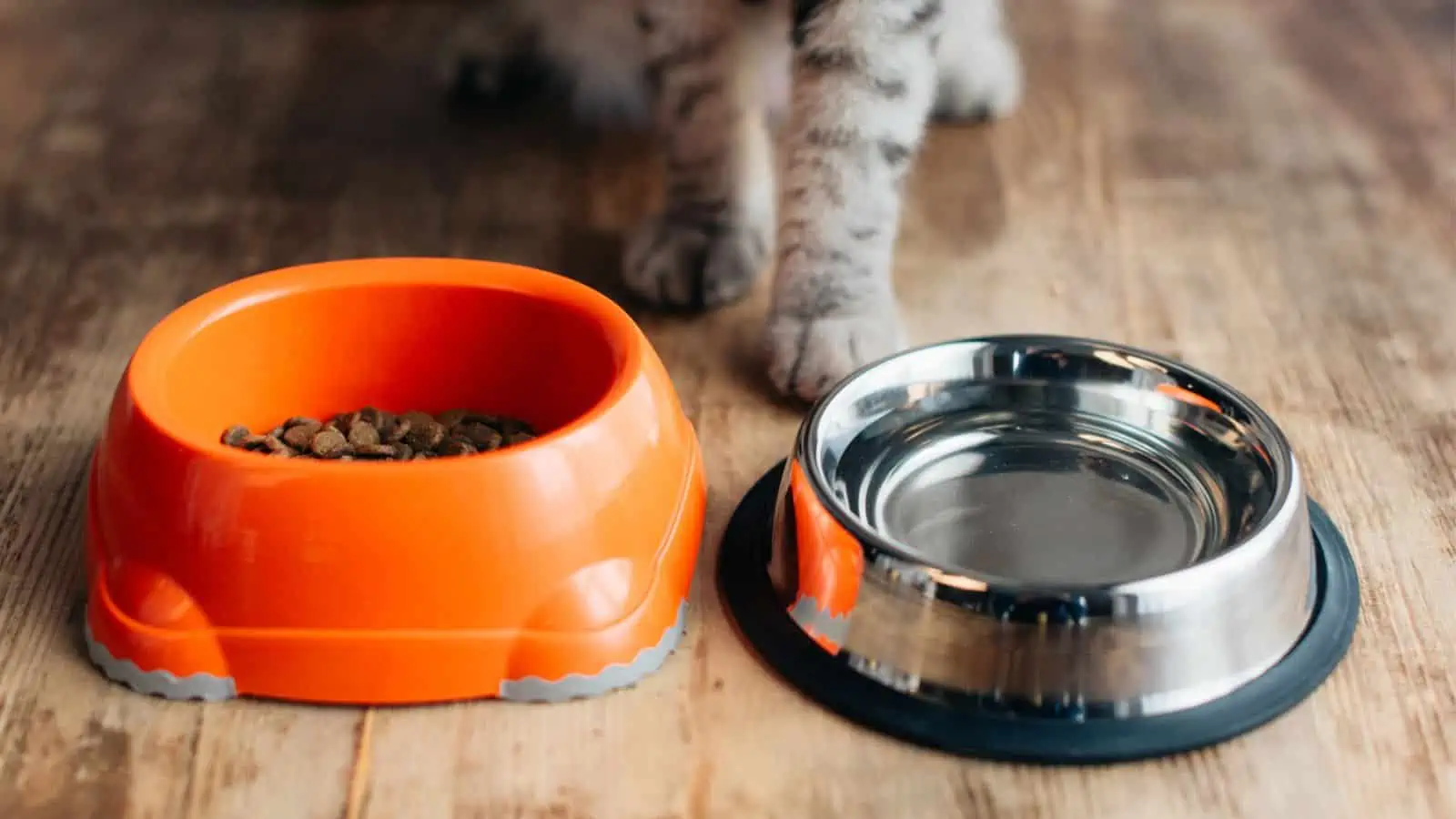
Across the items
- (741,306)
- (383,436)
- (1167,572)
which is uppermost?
(1167,572)

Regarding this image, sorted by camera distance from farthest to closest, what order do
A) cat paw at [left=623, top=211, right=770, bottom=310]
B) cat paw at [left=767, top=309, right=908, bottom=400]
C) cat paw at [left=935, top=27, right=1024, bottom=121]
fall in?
1. cat paw at [left=935, top=27, right=1024, bottom=121]
2. cat paw at [left=623, top=211, right=770, bottom=310]
3. cat paw at [left=767, top=309, right=908, bottom=400]

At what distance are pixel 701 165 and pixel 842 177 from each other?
0.22m

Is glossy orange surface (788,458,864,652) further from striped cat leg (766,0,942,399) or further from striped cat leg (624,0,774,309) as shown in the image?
striped cat leg (624,0,774,309)

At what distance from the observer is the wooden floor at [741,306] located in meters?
0.88

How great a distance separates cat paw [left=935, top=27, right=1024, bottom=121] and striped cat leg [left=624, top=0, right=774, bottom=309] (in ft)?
1.37

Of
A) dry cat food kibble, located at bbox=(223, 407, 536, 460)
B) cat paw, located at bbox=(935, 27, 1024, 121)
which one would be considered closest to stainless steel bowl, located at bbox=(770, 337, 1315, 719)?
dry cat food kibble, located at bbox=(223, 407, 536, 460)

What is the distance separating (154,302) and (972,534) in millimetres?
854

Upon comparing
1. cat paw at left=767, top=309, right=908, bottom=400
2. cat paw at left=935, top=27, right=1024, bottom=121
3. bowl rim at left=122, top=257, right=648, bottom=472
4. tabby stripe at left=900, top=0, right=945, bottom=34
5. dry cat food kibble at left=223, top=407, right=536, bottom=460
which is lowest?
cat paw at left=935, top=27, right=1024, bottom=121

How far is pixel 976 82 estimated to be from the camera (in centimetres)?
177

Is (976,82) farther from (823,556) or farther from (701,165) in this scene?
(823,556)

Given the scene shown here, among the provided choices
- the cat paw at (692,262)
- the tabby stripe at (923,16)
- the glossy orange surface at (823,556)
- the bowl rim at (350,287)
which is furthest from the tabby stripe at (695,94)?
the glossy orange surface at (823,556)

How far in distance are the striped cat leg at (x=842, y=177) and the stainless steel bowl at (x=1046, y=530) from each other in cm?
15

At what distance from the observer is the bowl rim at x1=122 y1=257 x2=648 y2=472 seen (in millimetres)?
871

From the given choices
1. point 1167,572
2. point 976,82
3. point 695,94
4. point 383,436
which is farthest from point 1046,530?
point 976,82
